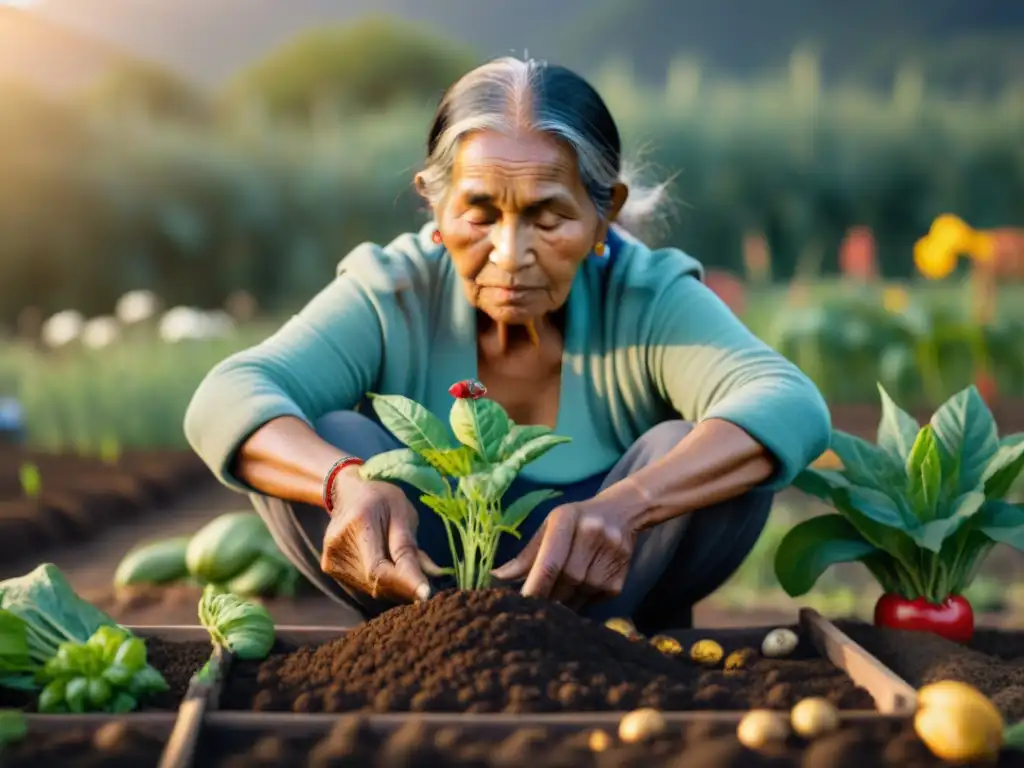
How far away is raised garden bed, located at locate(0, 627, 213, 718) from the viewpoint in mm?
1987

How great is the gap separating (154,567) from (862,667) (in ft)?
8.17

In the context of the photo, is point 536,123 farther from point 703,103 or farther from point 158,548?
point 703,103

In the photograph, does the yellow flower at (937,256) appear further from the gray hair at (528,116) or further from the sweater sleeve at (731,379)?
the gray hair at (528,116)

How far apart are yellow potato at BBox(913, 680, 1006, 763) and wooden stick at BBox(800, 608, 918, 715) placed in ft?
0.33

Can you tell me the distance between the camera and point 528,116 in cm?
238

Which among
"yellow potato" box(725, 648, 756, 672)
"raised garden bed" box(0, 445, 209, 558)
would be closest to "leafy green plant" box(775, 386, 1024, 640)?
"yellow potato" box(725, 648, 756, 672)

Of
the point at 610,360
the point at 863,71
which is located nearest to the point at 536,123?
the point at 610,360

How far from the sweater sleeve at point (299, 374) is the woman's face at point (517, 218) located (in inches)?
11.8

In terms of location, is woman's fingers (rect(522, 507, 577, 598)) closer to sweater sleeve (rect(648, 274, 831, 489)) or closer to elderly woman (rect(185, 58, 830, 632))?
elderly woman (rect(185, 58, 830, 632))

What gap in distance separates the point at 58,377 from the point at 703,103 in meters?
6.94

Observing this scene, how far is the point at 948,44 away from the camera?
13.1 meters

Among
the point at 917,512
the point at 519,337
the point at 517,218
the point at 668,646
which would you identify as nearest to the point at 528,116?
the point at 517,218

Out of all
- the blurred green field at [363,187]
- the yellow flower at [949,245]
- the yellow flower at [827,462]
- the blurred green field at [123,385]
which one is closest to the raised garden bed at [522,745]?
the yellow flower at [827,462]

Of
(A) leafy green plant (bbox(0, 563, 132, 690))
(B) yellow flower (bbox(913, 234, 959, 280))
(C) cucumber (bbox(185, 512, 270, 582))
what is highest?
(B) yellow flower (bbox(913, 234, 959, 280))
